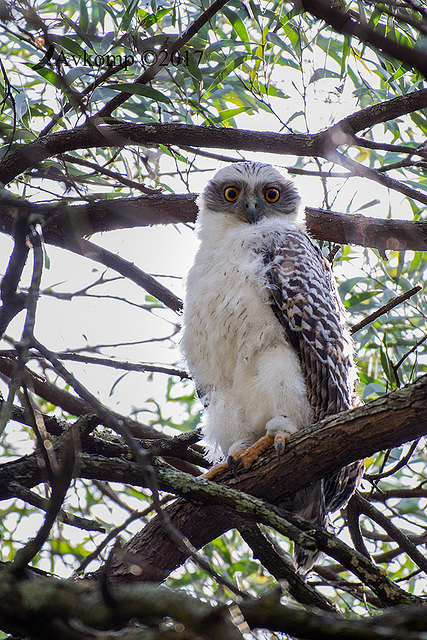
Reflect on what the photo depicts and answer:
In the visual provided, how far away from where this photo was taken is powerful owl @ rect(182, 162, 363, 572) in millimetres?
3449

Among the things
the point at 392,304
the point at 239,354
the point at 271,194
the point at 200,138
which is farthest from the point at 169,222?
the point at 392,304

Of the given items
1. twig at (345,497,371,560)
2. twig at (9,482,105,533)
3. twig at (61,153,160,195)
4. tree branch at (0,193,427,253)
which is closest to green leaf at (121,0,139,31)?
twig at (61,153,160,195)

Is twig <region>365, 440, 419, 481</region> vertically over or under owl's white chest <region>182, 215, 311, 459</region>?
under

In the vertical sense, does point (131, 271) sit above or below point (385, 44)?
above

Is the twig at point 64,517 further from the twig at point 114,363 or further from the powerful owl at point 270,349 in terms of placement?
the twig at point 114,363

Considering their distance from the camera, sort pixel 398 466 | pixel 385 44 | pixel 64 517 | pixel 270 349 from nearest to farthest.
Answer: pixel 385 44 → pixel 64 517 → pixel 398 466 → pixel 270 349

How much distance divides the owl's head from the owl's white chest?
Answer: 2.07 ft

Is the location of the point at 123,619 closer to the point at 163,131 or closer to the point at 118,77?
the point at 163,131

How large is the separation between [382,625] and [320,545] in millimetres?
866

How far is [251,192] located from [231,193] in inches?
5.6

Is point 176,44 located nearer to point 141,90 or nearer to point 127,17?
point 127,17

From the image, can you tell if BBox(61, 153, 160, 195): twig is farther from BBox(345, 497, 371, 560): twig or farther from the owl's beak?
BBox(345, 497, 371, 560): twig

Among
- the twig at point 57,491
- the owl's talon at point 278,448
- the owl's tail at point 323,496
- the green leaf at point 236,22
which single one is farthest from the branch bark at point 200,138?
the twig at point 57,491

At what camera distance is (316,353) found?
11.4 feet
